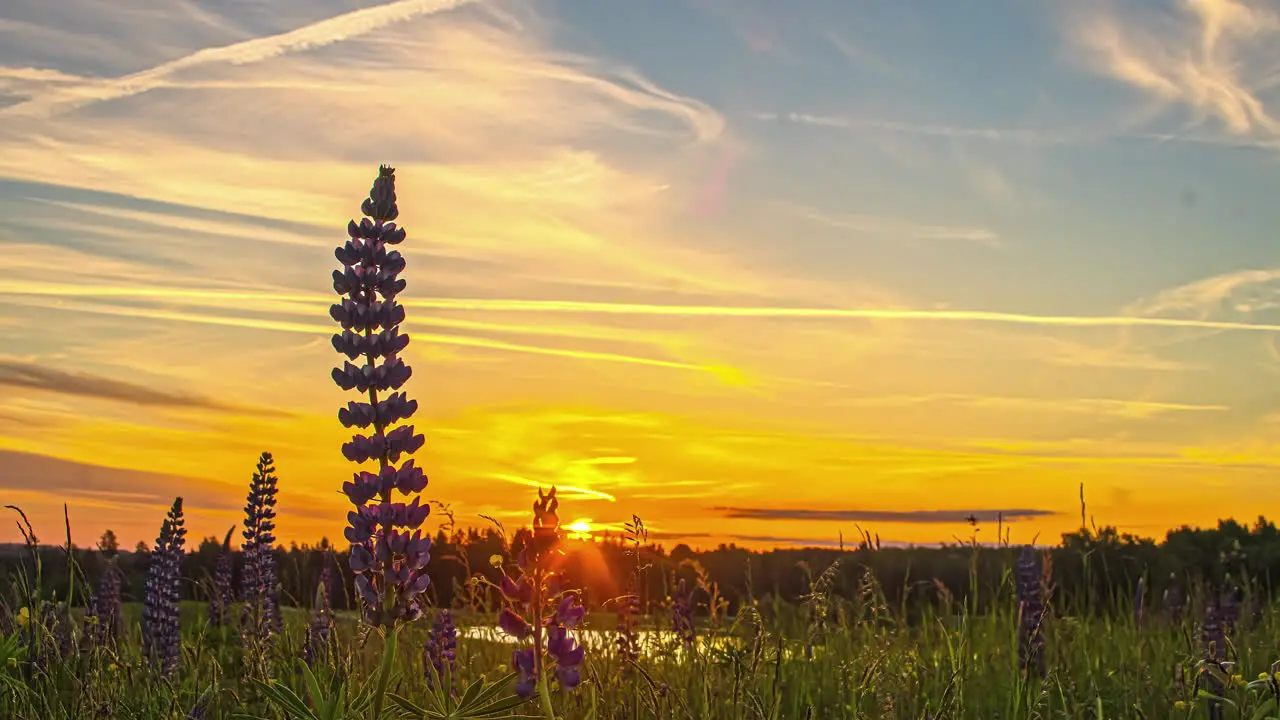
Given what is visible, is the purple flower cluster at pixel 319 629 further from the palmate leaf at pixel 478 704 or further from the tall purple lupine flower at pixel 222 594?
the palmate leaf at pixel 478 704

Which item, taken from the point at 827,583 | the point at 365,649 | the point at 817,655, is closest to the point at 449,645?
the point at 365,649

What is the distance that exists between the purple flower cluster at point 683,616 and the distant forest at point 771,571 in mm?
183

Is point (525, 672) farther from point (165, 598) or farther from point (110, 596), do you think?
point (110, 596)

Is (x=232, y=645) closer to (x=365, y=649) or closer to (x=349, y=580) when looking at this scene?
(x=365, y=649)

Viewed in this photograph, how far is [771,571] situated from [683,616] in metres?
7.44

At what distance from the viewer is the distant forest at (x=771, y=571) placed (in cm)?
735

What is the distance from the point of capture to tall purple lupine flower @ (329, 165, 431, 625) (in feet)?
15.9

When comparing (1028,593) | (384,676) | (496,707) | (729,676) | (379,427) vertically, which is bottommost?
(729,676)

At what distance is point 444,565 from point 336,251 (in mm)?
8972

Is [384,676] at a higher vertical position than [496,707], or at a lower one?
higher

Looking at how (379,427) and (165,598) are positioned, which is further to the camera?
(165,598)

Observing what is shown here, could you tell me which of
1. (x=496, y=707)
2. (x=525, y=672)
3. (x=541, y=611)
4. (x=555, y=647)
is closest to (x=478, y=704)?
(x=496, y=707)

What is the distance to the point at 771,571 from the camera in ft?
50.7

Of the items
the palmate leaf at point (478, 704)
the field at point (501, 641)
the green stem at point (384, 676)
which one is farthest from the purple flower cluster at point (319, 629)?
the palmate leaf at point (478, 704)
